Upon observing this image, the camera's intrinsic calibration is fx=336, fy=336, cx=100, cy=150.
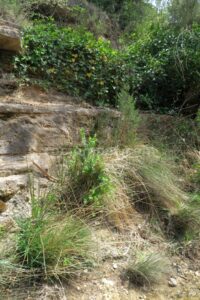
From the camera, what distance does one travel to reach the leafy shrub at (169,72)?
6176 millimetres

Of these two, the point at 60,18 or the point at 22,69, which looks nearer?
the point at 22,69

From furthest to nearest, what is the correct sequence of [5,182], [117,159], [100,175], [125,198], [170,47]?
[170,47] < [117,159] < [125,198] < [100,175] < [5,182]

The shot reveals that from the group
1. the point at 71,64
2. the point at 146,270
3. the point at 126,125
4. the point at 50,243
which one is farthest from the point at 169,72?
the point at 50,243

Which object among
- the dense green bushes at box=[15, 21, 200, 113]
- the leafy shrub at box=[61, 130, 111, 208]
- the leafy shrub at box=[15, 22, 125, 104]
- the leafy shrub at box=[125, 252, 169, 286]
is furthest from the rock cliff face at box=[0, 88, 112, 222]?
the leafy shrub at box=[125, 252, 169, 286]

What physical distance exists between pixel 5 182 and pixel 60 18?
246 inches

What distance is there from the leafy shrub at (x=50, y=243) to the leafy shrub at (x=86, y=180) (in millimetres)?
496

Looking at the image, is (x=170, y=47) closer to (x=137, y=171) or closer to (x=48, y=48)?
(x=48, y=48)

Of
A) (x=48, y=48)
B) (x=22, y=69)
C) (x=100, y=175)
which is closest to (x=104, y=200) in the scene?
(x=100, y=175)

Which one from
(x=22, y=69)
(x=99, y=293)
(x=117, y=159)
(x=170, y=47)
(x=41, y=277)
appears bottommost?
(x=99, y=293)

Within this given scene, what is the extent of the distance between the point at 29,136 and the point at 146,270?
6.33 feet

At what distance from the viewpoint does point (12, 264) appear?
2.51m

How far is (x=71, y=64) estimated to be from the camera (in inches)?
213

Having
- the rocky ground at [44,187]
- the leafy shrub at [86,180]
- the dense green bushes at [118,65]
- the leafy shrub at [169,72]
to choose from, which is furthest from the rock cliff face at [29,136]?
the leafy shrub at [169,72]

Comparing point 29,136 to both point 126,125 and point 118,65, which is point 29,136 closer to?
point 126,125
